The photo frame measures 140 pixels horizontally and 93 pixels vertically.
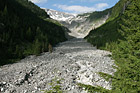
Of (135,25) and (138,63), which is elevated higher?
(135,25)

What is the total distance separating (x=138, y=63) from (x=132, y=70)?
342 millimetres

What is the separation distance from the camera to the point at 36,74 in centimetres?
1589

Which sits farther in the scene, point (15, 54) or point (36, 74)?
point (15, 54)

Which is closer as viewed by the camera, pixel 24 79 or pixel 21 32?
pixel 24 79

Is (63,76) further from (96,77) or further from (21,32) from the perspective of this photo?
(21,32)

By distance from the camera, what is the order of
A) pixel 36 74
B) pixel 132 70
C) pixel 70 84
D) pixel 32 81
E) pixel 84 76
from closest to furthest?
1. pixel 132 70
2. pixel 70 84
3. pixel 32 81
4. pixel 84 76
5. pixel 36 74

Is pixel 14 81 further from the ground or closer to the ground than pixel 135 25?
closer to the ground

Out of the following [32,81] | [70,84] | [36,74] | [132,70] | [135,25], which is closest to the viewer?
[132,70]

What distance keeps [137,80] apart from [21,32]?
44.2 m

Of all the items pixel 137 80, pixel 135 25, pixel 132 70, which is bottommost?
pixel 137 80

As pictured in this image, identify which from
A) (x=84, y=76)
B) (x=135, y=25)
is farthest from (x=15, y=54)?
(x=135, y=25)

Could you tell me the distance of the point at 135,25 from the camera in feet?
15.2

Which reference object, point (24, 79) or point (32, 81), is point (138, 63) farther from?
point (24, 79)

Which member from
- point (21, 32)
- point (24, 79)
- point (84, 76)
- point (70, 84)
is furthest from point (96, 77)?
point (21, 32)
